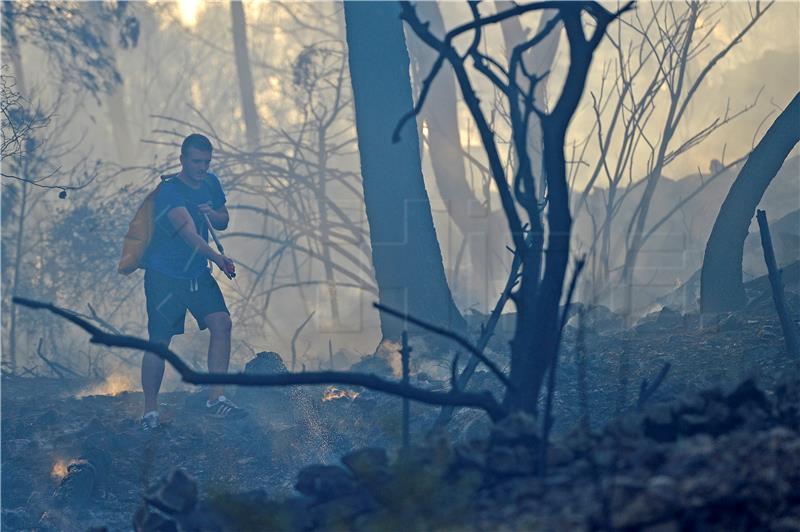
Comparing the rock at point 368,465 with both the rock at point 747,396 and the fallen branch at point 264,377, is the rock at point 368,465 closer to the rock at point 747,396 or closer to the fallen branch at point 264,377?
the fallen branch at point 264,377

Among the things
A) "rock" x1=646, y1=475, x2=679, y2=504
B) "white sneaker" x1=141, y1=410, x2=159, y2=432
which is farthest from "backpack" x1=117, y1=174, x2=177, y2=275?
"rock" x1=646, y1=475, x2=679, y2=504

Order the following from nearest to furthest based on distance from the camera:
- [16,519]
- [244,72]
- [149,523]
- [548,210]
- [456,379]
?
[149,523] < [548,210] < [456,379] < [16,519] < [244,72]

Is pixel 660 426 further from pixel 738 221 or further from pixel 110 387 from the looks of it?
pixel 110 387

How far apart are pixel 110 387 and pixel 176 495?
5.55 metres

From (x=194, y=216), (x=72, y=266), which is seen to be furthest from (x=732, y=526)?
(x=72, y=266)

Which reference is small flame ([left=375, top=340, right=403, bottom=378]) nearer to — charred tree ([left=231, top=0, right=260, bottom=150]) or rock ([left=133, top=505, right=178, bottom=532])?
rock ([left=133, top=505, right=178, bottom=532])

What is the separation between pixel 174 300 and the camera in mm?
6793

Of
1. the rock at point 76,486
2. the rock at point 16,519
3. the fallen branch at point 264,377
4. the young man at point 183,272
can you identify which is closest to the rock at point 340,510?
the fallen branch at point 264,377

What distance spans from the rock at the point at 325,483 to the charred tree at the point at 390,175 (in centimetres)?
471

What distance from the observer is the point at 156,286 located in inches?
267

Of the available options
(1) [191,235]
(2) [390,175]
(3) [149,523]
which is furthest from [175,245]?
(3) [149,523]

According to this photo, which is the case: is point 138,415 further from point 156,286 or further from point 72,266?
point 72,266

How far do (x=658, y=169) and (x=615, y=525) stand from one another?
7181mm

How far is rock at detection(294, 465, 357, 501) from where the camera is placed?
3.49m
